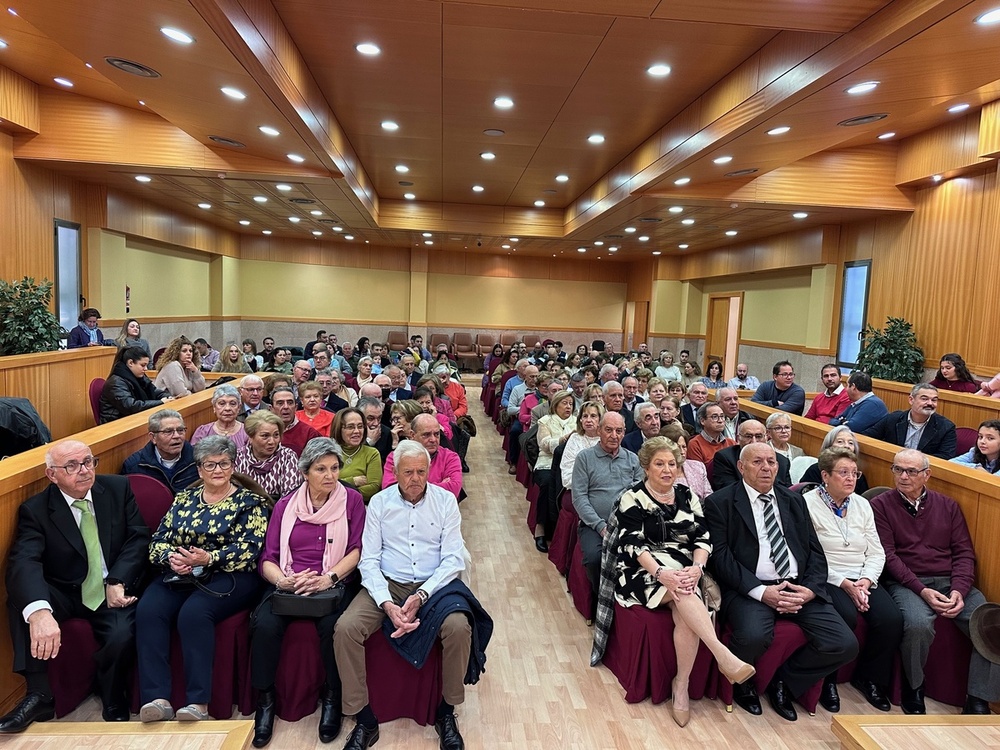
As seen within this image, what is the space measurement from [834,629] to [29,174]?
1005 centimetres

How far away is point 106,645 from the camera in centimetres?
268

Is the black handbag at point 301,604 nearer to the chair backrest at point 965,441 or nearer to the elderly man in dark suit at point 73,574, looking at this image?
the elderly man in dark suit at point 73,574

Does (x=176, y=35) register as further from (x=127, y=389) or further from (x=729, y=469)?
(x=729, y=469)

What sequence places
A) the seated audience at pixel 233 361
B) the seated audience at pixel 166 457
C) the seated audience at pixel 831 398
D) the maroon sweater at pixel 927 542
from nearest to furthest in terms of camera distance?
the maroon sweater at pixel 927 542 < the seated audience at pixel 166 457 < the seated audience at pixel 831 398 < the seated audience at pixel 233 361

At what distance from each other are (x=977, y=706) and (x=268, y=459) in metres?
4.01


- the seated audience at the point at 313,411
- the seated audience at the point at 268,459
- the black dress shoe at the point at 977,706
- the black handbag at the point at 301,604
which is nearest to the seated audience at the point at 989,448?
the black dress shoe at the point at 977,706

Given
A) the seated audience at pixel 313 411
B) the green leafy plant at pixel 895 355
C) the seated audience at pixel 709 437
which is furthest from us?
the green leafy plant at pixel 895 355

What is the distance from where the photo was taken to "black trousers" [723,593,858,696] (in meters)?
2.98

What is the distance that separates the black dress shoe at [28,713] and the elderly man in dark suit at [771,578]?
3.13 metres

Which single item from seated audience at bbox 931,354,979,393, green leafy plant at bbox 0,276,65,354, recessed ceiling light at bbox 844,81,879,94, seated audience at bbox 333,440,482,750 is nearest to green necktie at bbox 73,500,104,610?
seated audience at bbox 333,440,482,750

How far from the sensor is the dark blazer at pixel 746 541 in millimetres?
3154

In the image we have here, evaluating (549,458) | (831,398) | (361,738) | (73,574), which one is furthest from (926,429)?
(73,574)

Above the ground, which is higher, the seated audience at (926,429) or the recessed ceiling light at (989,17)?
the recessed ceiling light at (989,17)

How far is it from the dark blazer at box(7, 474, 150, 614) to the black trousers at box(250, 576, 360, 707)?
0.61 m
